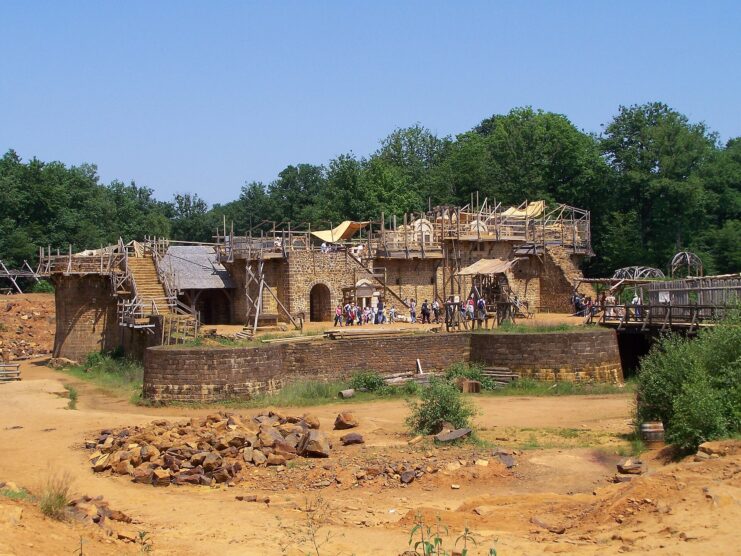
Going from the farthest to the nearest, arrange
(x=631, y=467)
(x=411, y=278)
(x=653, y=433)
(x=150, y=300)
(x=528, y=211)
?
(x=528, y=211)
(x=411, y=278)
(x=150, y=300)
(x=653, y=433)
(x=631, y=467)

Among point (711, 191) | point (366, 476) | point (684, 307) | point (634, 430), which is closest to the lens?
point (366, 476)

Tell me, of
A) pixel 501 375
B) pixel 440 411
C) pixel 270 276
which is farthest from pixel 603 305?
pixel 270 276

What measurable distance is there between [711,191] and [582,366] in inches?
1033

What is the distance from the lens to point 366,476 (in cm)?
1736

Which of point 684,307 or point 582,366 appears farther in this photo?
point 582,366

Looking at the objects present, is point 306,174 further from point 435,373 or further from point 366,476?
point 366,476

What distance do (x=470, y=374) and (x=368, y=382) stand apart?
11.0 ft

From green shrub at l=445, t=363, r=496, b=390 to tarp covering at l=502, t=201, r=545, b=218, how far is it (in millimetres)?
14817

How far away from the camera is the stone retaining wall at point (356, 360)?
2597 centimetres

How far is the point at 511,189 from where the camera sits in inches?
2156

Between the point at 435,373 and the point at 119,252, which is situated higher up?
the point at 119,252

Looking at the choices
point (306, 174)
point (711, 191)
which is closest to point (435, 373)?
point (711, 191)

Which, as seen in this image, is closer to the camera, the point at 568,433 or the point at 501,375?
the point at 568,433

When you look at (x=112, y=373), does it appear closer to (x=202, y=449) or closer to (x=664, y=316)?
(x=202, y=449)
